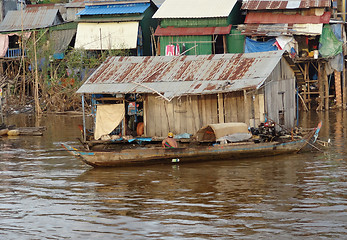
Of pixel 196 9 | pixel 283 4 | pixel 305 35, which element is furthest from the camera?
pixel 196 9

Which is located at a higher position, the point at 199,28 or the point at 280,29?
the point at 199,28

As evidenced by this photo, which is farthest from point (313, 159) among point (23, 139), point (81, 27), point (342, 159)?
point (81, 27)

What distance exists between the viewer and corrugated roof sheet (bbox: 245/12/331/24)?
3219 centimetres

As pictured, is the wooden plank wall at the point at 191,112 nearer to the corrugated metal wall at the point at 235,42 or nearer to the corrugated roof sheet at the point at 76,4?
the corrugated metal wall at the point at 235,42

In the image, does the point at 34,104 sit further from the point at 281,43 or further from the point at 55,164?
the point at 55,164

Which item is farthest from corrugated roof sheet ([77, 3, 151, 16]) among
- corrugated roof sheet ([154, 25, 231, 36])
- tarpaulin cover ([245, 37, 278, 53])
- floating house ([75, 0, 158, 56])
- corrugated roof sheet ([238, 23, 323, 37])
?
tarpaulin cover ([245, 37, 278, 53])

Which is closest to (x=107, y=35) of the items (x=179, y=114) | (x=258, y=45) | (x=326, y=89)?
(x=258, y=45)

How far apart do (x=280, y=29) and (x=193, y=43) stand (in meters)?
4.70

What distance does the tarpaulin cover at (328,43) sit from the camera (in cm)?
3212

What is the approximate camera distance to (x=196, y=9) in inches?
1350

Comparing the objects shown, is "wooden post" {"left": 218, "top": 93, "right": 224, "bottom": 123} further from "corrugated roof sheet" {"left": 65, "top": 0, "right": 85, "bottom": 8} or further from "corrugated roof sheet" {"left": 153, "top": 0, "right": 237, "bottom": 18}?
"corrugated roof sheet" {"left": 65, "top": 0, "right": 85, "bottom": 8}

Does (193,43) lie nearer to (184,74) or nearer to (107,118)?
(184,74)

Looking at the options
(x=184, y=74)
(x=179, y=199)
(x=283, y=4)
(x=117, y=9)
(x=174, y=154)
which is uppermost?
(x=117, y=9)

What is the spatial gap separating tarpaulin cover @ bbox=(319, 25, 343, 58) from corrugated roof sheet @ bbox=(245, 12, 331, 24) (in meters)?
0.55
